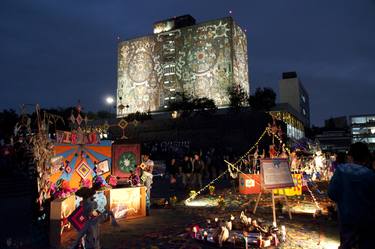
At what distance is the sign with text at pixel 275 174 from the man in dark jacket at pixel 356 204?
4891 millimetres

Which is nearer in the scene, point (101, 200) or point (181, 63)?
point (101, 200)

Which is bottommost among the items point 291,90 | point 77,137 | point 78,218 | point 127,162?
point 78,218

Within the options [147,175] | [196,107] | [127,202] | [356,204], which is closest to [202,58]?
[196,107]

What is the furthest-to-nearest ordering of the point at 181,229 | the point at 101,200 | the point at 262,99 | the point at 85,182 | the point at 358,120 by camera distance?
the point at 358,120 < the point at 262,99 < the point at 85,182 < the point at 101,200 < the point at 181,229

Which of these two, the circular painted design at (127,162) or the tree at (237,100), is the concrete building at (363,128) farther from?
the circular painted design at (127,162)

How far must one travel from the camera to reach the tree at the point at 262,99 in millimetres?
44250

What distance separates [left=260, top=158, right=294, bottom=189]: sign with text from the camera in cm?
901

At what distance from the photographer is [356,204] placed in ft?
12.7

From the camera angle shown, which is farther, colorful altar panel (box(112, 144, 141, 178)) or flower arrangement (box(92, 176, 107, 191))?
colorful altar panel (box(112, 144, 141, 178))

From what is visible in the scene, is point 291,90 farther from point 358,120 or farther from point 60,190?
point 60,190

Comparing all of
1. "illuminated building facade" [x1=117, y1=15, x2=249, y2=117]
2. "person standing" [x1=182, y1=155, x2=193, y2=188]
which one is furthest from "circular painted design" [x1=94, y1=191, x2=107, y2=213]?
"illuminated building facade" [x1=117, y1=15, x2=249, y2=117]

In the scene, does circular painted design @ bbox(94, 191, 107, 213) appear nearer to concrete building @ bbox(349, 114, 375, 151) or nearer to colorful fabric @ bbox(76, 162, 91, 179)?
colorful fabric @ bbox(76, 162, 91, 179)

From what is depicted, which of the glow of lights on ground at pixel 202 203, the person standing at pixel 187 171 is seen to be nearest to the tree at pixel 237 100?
the person standing at pixel 187 171

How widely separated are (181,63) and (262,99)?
72.7ft
